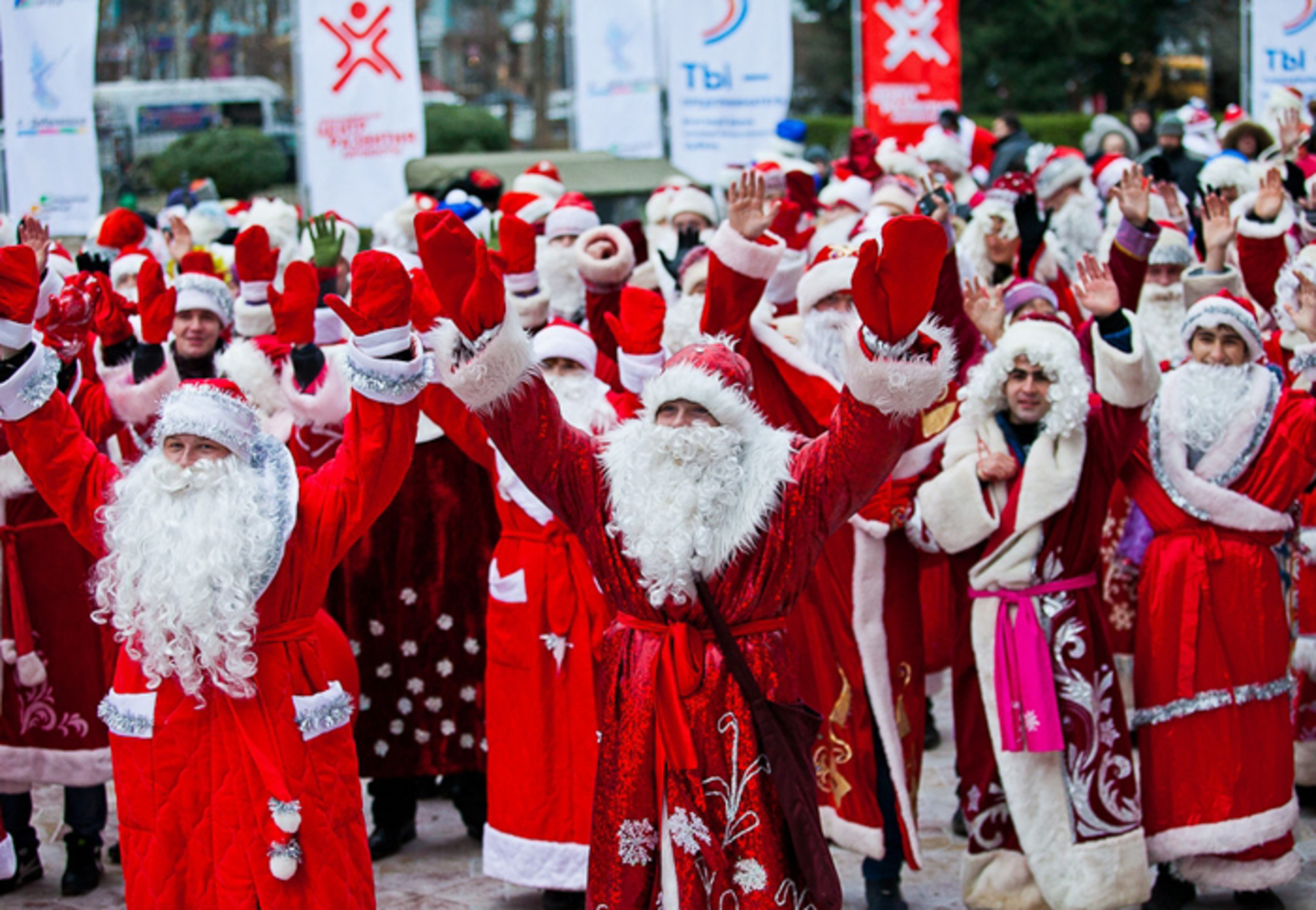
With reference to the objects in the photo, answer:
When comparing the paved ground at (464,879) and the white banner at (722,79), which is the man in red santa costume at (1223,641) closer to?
the paved ground at (464,879)

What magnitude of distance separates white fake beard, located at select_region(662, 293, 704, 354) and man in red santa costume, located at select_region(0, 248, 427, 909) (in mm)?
2464

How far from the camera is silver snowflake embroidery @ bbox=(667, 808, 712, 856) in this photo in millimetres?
3836

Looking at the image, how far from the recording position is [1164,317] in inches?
303

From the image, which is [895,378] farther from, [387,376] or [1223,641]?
[1223,641]

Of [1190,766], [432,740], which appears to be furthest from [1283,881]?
[432,740]

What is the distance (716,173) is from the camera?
11.2 metres

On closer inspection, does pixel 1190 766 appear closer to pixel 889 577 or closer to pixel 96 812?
pixel 889 577

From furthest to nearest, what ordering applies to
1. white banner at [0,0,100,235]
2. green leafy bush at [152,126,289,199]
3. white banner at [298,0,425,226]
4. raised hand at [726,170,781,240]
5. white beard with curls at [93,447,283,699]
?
green leafy bush at [152,126,289,199] < white banner at [298,0,425,226] < white banner at [0,0,100,235] < raised hand at [726,170,781,240] < white beard with curls at [93,447,283,699]

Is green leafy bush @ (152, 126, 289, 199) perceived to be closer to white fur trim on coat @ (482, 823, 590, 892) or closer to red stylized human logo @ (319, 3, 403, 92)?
red stylized human logo @ (319, 3, 403, 92)

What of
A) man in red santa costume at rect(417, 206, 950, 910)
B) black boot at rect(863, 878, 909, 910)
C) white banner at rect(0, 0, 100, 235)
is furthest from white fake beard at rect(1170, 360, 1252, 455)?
white banner at rect(0, 0, 100, 235)

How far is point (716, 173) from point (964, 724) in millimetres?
6639

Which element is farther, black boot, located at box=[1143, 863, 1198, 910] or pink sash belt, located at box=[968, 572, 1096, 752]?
black boot, located at box=[1143, 863, 1198, 910]

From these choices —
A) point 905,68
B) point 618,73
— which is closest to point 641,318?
point 905,68

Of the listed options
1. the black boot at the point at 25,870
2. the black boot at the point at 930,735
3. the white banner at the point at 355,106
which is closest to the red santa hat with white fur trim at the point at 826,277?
the black boot at the point at 930,735
